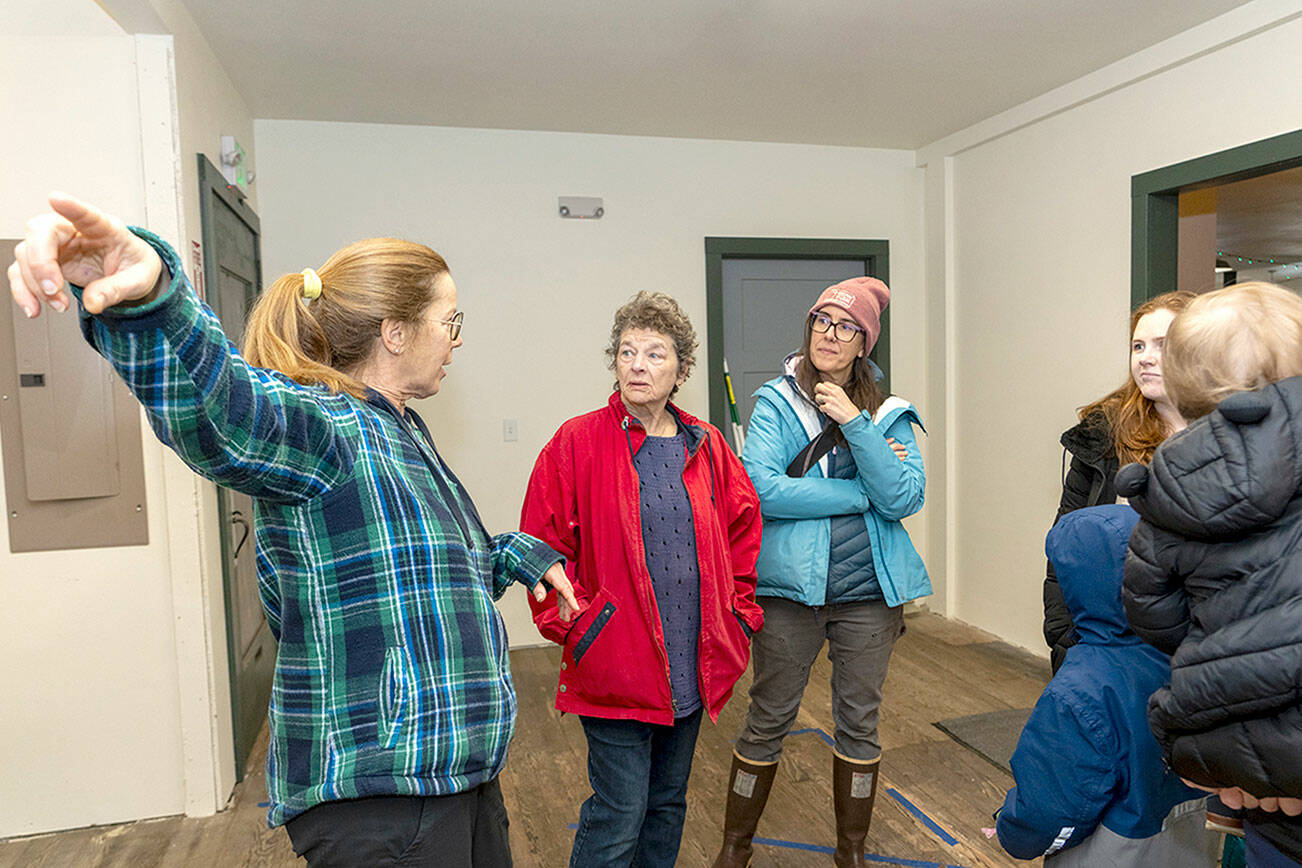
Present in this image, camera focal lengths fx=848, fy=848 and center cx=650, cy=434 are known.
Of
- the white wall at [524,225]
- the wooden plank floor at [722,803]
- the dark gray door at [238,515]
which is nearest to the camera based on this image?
the wooden plank floor at [722,803]

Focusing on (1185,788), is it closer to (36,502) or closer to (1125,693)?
(1125,693)

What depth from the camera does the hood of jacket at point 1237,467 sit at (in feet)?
3.33

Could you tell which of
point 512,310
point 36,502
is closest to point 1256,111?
point 512,310

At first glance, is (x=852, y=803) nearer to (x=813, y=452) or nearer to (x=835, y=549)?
(x=835, y=549)

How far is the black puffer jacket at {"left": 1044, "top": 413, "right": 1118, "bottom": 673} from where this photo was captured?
196cm

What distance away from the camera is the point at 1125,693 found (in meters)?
1.26

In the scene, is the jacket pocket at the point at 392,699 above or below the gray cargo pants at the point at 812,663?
above

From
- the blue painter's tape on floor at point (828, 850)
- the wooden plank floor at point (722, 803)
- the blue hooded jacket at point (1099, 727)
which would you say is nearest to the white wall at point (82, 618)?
the wooden plank floor at point (722, 803)

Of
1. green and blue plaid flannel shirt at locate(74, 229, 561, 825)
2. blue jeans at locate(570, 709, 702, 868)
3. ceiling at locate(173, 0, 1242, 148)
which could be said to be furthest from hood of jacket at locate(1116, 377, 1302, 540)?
ceiling at locate(173, 0, 1242, 148)

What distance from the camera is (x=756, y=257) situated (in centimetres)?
457

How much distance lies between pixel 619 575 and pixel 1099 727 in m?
0.91

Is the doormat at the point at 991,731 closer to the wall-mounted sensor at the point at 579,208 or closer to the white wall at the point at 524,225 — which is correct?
the white wall at the point at 524,225

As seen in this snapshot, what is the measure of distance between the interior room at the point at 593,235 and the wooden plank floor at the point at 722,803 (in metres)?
0.01

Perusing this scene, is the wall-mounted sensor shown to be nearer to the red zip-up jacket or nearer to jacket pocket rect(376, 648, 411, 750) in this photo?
the red zip-up jacket
